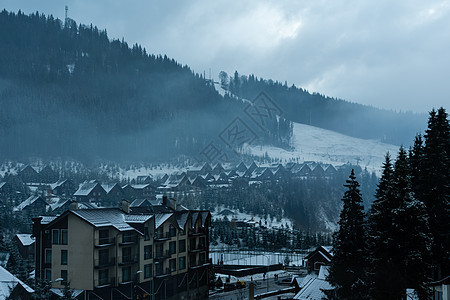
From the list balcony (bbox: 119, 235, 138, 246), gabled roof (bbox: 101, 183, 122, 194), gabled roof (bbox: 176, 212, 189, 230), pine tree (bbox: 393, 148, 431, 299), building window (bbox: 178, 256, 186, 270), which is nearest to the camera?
pine tree (bbox: 393, 148, 431, 299)

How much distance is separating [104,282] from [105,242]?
116 inches

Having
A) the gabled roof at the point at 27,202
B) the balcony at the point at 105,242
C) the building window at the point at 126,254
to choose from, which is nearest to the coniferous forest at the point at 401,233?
the balcony at the point at 105,242

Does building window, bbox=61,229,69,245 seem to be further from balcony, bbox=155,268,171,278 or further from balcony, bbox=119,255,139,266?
balcony, bbox=155,268,171,278

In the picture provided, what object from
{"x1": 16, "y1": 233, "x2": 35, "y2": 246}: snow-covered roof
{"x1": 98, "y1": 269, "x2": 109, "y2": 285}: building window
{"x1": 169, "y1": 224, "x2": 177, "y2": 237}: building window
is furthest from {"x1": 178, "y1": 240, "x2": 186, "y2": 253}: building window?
{"x1": 16, "y1": 233, "x2": 35, "y2": 246}: snow-covered roof

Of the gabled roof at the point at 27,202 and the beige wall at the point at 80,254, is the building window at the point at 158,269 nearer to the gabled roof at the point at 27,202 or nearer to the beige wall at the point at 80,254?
the beige wall at the point at 80,254

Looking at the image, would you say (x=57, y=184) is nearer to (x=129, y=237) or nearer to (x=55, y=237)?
(x=55, y=237)

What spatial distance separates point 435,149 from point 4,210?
66.2 m

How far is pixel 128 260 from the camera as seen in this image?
129 feet

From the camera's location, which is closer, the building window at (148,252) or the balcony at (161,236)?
the building window at (148,252)

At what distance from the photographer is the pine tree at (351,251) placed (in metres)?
24.3

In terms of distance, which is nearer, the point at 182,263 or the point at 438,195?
the point at 438,195

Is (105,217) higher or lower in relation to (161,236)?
higher

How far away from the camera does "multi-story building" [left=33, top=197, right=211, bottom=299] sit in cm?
3688

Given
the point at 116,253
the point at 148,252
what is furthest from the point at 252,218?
the point at 116,253
